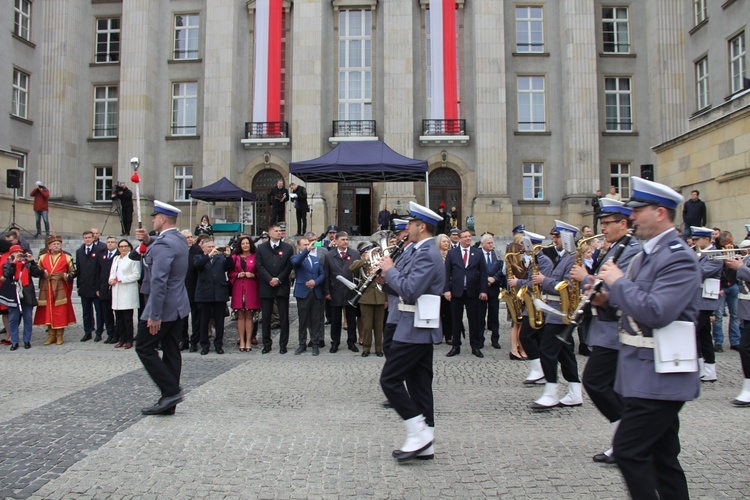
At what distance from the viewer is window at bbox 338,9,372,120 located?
30.7 metres

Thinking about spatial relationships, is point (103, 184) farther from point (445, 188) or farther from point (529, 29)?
point (529, 29)

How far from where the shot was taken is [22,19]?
30297mm

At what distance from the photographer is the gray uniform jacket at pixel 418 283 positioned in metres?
5.36

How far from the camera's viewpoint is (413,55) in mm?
29859

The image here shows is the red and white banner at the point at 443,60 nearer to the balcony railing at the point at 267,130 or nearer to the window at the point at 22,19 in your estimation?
the balcony railing at the point at 267,130

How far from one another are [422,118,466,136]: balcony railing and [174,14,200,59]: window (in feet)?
41.2

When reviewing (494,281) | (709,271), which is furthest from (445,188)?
(709,271)

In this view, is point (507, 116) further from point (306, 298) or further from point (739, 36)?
point (306, 298)

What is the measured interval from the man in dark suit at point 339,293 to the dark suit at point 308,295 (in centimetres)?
26

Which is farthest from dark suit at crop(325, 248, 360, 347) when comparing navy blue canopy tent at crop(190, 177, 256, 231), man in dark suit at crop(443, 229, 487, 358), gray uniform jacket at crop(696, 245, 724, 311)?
navy blue canopy tent at crop(190, 177, 256, 231)

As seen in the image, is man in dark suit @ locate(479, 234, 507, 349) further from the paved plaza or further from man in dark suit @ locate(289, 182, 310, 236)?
man in dark suit @ locate(289, 182, 310, 236)

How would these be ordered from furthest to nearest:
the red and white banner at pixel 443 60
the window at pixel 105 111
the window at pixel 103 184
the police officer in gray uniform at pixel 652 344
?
the window at pixel 105 111 < the window at pixel 103 184 < the red and white banner at pixel 443 60 < the police officer in gray uniform at pixel 652 344

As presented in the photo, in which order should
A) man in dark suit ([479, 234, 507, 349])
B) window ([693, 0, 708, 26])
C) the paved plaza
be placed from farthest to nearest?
window ([693, 0, 708, 26]) → man in dark suit ([479, 234, 507, 349]) → the paved plaza

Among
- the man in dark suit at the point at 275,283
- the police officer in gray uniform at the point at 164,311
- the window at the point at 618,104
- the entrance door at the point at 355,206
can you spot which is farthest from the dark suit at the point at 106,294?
the window at the point at 618,104
